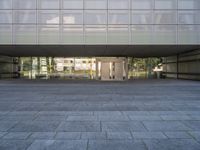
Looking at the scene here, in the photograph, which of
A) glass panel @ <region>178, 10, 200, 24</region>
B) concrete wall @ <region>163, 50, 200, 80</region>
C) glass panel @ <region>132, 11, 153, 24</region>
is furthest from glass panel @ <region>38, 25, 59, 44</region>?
concrete wall @ <region>163, 50, 200, 80</region>

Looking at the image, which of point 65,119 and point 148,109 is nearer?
point 65,119

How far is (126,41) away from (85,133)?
16349 mm

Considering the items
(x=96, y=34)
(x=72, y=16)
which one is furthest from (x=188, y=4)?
(x=72, y=16)

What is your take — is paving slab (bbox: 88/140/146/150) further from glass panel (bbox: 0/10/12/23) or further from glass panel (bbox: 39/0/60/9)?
glass panel (bbox: 0/10/12/23)

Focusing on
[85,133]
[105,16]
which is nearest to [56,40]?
[105,16]

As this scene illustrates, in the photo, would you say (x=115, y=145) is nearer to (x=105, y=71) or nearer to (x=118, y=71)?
(x=105, y=71)

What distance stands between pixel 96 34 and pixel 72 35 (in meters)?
2.35

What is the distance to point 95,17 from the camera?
21531 millimetres

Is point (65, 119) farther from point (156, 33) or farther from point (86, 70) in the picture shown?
point (86, 70)

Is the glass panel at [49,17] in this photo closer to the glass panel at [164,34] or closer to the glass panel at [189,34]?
the glass panel at [164,34]

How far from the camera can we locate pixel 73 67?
36938mm

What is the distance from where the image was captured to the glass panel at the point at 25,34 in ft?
69.5

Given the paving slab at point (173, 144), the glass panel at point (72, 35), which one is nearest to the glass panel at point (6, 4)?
the glass panel at point (72, 35)

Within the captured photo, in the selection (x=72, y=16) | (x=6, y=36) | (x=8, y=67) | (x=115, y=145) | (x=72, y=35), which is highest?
(x=72, y=16)
